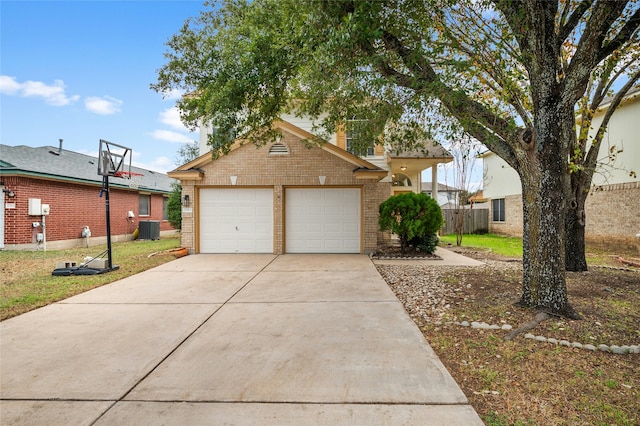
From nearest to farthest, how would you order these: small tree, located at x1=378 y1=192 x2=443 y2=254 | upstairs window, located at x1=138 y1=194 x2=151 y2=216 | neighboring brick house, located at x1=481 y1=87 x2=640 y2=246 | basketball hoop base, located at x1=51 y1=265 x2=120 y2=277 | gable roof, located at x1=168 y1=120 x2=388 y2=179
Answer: basketball hoop base, located at x1=51 y1=265 x2=120 y2=277, small tree, located at x1=378 y1=192 x2=443 y2=254, gable roof, located at x1=168 y1=120 x2=388 y2=179, neighboring brick house, located at x1=481 y1=87 x2=640 y2=246, upstairs window, located at x1=138 y1=194 x2=151 y2=216

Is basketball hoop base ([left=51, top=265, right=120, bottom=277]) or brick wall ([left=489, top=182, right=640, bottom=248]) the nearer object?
basketball hoop base ([left=51, top=265, right=120, bottom=277])

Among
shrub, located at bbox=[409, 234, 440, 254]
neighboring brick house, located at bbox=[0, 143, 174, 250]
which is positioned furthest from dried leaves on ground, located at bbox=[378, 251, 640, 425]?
neighboring brick house, located at bbox=[0, 143, 174, 250]

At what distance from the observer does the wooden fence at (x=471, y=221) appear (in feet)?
65.8

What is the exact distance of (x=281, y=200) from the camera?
10.9 metres

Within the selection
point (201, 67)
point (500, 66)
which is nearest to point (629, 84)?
point (500, 66)

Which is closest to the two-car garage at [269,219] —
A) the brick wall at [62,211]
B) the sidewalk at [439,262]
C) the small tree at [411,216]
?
the small tree at [411,216]

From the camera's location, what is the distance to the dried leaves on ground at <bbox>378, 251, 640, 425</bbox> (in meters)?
2.47

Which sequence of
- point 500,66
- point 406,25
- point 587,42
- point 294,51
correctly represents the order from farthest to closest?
point 294,51 → point 406,25 → point 500,66 → point 587,42

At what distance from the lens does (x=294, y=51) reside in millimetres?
5934

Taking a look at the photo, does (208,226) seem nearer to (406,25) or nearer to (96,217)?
(96,217)

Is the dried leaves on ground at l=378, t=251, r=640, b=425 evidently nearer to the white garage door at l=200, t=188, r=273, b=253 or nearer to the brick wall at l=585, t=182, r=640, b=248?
the white garage door at l=200, t=188, r=273, b=253

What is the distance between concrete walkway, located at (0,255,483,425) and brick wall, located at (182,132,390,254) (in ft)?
16.8

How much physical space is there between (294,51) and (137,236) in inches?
591

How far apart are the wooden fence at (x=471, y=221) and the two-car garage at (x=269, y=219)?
11319 millimetres
